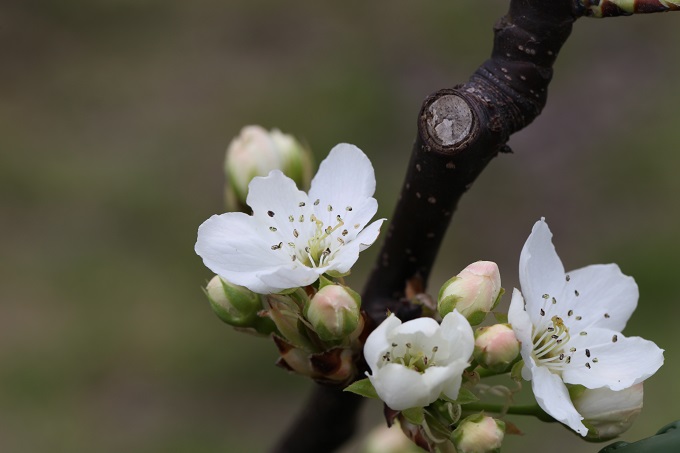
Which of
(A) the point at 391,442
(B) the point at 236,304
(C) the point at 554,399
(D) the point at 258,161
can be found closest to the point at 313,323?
(B) the point at 236,304

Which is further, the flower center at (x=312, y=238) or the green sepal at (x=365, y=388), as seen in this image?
the flower center at (x=312, y=238)

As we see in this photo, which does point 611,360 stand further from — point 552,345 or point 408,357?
point 408,357

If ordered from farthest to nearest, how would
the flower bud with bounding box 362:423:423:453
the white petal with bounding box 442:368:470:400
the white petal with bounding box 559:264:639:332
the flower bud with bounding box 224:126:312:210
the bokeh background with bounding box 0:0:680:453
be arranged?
1. the bokeh background with bounding box 0:0:680:453
2. the flower bud with bounding box 362:423:423:453
3. the flower bud with bounding box 224:126:312:210
4. the white petal with bounding box 559:264:639:332
5. the white petal with bounding box 442:368:470:400

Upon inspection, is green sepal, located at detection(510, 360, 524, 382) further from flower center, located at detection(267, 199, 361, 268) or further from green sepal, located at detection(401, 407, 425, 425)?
flower center, located at detection(267, 199, 361, 268)

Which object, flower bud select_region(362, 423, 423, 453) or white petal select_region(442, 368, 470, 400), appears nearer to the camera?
white petal select_region(442, 368, 470, 400)

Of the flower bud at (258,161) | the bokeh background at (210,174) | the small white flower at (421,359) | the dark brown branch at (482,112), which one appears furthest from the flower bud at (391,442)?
the bokeh background at (210,174)

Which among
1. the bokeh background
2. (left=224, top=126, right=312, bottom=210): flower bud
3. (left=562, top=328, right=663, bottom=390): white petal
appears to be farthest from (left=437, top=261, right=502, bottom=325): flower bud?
the bokeh background

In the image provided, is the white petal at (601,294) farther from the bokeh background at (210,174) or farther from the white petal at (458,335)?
the bokeh background at (210,174)
